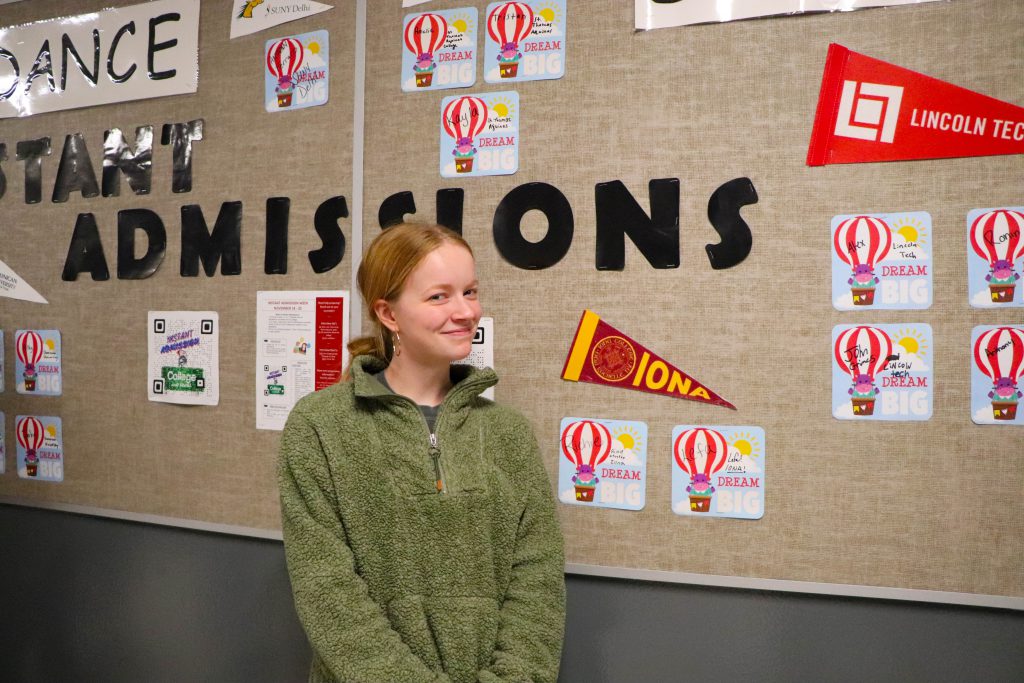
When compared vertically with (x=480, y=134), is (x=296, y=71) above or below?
above

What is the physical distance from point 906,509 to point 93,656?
178 cm

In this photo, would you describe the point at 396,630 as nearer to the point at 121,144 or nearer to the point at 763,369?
the point at 763,369

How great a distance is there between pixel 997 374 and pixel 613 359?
0.62 m

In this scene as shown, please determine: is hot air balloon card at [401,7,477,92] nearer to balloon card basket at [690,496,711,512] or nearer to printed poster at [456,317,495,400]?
printed poster at [456,317,495,400]

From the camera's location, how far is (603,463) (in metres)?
1.29

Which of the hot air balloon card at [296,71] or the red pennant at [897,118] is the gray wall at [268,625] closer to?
the red pennant at [897,118]

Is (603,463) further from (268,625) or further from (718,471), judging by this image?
(268,625)

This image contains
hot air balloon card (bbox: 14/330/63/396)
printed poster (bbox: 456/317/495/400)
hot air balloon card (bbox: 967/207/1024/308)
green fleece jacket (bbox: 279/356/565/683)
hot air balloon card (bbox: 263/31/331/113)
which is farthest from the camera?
hot air balloon card (bbox: 14/330/63/396)

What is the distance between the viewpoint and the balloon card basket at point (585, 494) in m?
1.30

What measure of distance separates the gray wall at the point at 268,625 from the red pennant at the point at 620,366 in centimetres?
36

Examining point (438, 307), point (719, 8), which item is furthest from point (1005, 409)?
point (438, 307)

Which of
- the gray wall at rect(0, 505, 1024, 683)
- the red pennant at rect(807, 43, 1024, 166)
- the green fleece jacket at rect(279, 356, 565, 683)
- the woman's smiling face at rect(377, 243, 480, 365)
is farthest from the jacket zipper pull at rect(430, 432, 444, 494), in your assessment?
the red pennant at rect(807, 43, 1024, 166)

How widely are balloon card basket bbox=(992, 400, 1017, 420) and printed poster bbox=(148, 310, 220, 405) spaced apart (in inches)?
58.5

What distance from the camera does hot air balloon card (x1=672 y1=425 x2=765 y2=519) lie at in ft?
4.03
